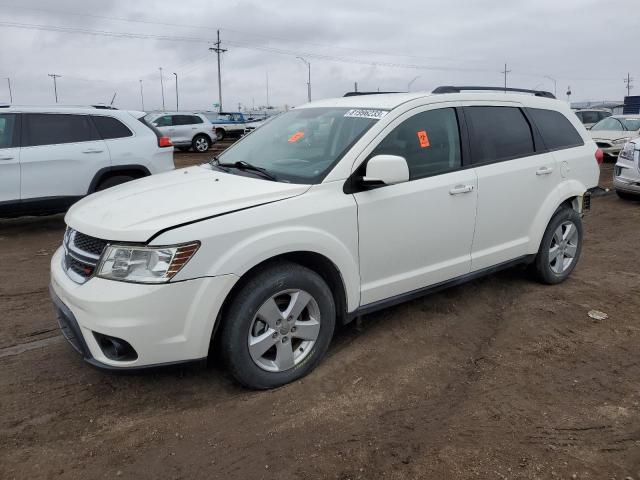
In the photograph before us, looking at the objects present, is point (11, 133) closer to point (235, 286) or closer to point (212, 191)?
point (212, 191)

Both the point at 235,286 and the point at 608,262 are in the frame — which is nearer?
the point at 235,286

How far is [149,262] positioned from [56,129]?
18.6ft

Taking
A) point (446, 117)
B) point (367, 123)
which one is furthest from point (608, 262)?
point (367, 123)

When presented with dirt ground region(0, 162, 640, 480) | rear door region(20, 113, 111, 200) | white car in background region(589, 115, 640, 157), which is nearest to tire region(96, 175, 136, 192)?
rear door region(20, 113, 111, 200)

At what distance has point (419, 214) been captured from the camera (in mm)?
3738

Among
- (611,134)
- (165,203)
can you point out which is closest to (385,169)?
(165,203)

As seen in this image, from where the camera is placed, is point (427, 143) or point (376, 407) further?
point (427, 143)

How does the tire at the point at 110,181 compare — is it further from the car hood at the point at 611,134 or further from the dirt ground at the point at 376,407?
the car hood at the point at 611,134

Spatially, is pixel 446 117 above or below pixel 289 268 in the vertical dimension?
above

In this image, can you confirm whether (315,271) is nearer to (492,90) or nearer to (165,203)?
(165,203)

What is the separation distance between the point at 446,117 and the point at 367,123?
739 mm

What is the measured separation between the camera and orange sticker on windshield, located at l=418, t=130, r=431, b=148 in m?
3.86

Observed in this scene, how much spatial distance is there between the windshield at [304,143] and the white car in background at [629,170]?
7375 mm

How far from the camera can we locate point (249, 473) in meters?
2.56
